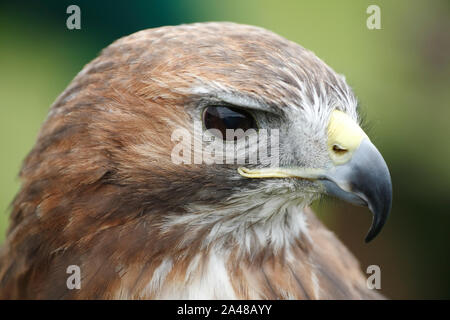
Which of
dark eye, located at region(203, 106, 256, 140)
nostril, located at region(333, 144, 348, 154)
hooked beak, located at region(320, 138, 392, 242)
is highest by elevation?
dark eye, located at region(203, 106, 256, 140)

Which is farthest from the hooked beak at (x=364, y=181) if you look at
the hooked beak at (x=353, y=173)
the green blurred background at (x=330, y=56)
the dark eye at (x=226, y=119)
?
the green blurred background at (x=330, y=56)

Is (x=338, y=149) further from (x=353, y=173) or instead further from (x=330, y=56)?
(x=330, y=56)

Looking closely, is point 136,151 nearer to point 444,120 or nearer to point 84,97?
point 84,97

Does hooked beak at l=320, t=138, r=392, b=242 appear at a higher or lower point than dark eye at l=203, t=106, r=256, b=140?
lower

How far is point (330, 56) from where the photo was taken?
3.48 m

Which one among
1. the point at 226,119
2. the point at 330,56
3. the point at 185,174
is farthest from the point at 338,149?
the point at 330,56

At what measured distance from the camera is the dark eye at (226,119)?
1646 mm

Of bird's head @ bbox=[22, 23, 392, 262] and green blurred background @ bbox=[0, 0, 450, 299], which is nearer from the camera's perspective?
bird's head @ bbox=[22, 23, 392, 262]

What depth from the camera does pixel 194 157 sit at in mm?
1691

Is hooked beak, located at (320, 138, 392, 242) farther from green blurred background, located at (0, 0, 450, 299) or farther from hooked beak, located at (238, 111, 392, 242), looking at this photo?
green blurred background, located at (0, 0, 450, 299)

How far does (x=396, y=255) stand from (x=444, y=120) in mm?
1099

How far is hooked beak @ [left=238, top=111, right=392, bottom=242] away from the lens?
1.63 meters

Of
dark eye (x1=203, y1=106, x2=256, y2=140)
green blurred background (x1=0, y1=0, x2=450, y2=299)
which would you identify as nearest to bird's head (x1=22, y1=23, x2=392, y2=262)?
dark eye (x1=203, y1=106, x2=256, y2=140)

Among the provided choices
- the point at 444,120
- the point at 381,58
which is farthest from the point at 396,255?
the point at 381,58
